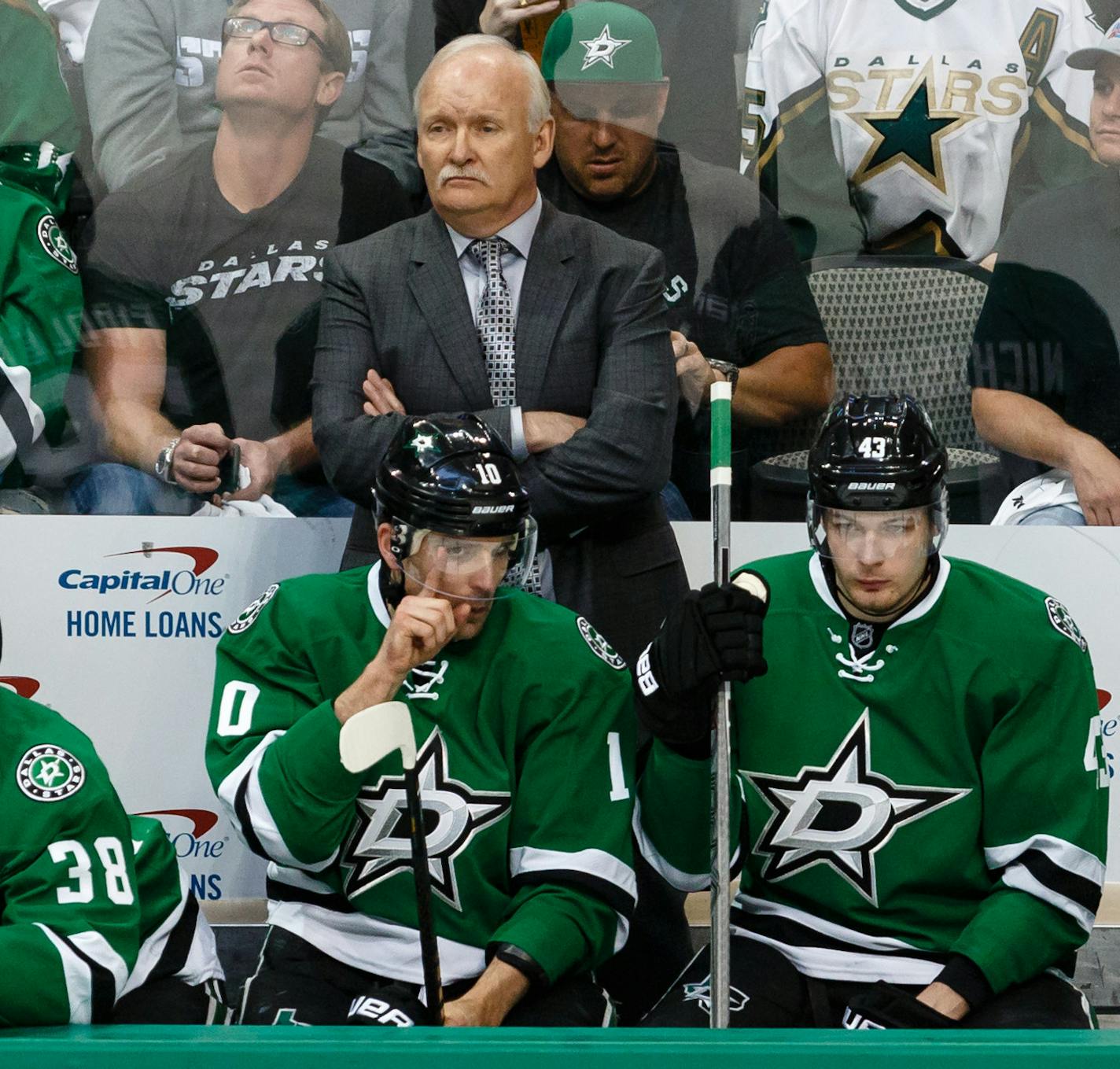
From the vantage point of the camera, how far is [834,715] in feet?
8.59

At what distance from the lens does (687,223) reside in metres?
3.57

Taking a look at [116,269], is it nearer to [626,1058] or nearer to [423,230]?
[423,230]

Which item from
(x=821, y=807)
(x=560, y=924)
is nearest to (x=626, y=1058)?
(x=560, y=924)

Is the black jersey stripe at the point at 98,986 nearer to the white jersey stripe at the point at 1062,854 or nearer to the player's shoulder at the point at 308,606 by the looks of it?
the player's shoulder at the point at 308,606

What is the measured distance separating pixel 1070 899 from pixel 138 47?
2.50 meters

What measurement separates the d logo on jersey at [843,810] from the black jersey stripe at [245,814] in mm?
736

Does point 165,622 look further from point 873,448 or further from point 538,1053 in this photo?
point 538,1053

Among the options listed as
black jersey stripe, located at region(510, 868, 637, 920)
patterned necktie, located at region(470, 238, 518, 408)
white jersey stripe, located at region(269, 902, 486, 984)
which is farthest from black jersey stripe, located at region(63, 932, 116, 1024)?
patterned necktie, located at region(470, 238, 518, 408)

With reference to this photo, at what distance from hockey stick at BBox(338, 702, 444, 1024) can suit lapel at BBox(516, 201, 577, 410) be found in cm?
118

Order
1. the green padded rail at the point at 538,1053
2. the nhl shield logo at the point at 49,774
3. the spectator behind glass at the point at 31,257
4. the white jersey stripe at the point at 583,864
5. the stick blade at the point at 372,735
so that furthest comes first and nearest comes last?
the spectator behind glass at the point at 31,257 → the white jersey stripe at the point at 583,864 → the nhl shield logo at the point at 49,774 → the stick blade at the point at 372,735 → the green padded rail at the point at 538,1053

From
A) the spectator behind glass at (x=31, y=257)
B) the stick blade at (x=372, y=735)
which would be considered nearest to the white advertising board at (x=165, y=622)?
the spectator behind glass at (x=31, y=257)

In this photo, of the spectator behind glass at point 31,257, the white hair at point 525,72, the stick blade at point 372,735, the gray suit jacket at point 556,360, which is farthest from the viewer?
the spectator behind glass at point 31,257

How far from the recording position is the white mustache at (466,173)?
10.6 feet

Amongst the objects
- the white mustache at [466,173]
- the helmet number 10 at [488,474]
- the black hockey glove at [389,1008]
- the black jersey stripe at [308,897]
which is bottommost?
the black hockey glove at [389,1008]
